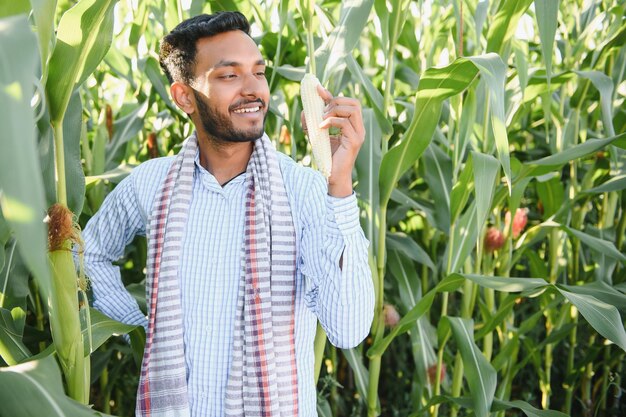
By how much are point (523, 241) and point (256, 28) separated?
45.1 inches

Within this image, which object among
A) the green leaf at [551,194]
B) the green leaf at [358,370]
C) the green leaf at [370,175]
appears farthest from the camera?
the green leaf at [551,194]

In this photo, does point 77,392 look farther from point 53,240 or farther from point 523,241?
point 523,241

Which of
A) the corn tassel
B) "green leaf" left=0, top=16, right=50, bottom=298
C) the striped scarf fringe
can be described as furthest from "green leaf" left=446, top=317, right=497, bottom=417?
"green leaf" left=0, top=16, right=50, bottom=298

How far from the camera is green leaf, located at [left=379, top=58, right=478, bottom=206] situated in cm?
157

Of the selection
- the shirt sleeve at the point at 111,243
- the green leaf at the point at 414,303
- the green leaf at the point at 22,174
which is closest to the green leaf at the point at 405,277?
the green leaf at the point at 414,303

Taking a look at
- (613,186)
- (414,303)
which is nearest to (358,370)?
(414,303)

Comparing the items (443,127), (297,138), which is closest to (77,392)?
(297,138)

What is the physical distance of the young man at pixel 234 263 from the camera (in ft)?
4.81

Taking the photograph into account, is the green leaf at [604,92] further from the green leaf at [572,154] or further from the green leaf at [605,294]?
the green leaf at [605,294]

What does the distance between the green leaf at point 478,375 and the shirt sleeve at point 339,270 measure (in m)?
0.50

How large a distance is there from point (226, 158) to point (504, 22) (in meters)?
0.73

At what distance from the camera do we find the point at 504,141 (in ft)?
4.39

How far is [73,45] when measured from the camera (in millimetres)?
1144

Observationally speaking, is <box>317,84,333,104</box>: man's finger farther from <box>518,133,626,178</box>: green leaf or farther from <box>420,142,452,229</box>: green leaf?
Answer: <box>420,142,452,229</box>: green leaf
